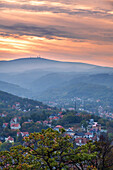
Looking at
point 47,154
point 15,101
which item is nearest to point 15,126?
point 15,101

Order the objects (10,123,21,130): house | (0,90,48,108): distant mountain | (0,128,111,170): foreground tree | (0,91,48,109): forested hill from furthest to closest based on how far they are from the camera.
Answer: (0,90,48,108): distant mountain → (0,91,48,109): forested hill → (10,123,21,130): house → (0,128,111,170): foreground tree

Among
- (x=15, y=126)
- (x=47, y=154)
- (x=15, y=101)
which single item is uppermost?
(x=47, y=154)

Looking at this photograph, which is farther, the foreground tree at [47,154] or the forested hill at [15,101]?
the forested hill at [15,101]

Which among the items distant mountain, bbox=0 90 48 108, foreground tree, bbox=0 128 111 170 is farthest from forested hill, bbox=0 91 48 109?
foreground tree, bbox=0 128 111 170

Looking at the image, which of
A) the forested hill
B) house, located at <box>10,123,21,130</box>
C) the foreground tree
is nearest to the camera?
the foreground tree

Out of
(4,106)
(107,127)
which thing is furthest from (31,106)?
(107,127)

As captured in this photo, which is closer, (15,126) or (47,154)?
(47,154)

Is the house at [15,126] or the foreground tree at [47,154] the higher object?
the foreground tree at [47,154]

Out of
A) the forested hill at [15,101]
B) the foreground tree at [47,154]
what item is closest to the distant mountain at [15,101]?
the forested hill at [15,101]

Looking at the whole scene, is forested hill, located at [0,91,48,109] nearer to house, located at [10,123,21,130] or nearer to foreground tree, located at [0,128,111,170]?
house, located at [10,123,21,130]

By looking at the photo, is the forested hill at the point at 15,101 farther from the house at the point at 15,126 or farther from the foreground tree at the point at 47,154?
the foreground tree at the point at 47,154

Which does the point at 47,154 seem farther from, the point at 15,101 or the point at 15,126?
the point at 15,101
